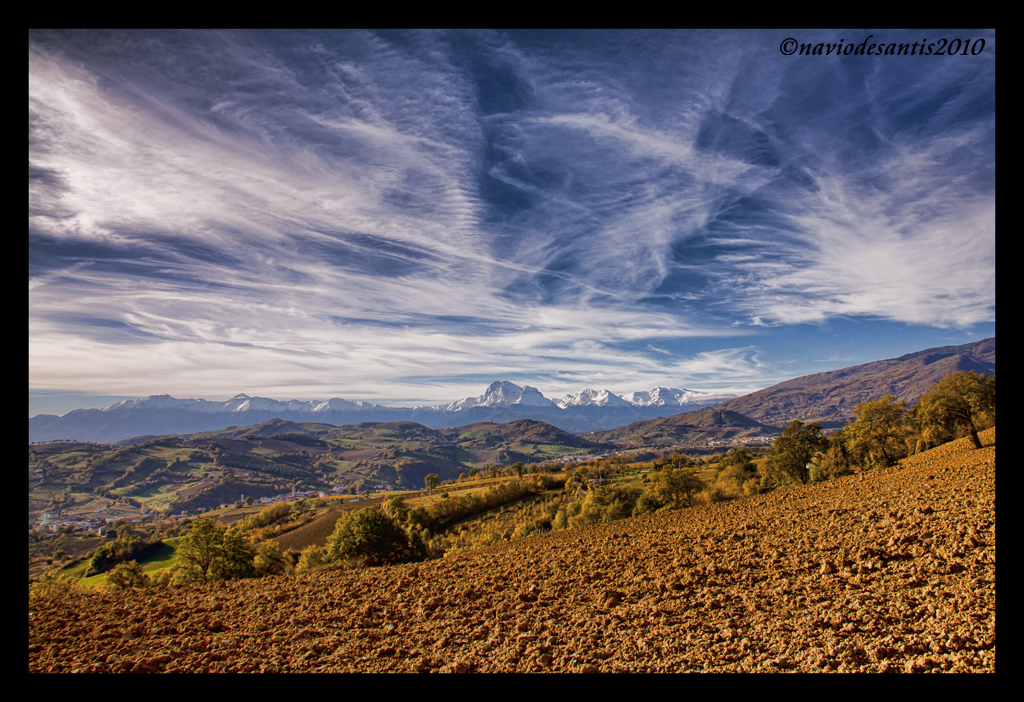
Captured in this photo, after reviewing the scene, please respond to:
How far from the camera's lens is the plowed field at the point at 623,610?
3.46m

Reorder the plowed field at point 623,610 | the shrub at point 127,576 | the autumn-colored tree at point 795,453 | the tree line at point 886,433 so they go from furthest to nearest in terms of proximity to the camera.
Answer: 1. the autumn-colored tree at point 795,453
2. the tree line at point 886,433
3. the shrub at point 127,576
4. the plowed field at point 623,610

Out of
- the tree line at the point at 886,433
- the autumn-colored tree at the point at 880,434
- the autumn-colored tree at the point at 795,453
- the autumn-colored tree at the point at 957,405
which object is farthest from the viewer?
the autumn-colored tree at the point at 795,453

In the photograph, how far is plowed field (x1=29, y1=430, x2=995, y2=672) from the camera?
346 centimetres

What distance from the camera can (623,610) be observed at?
16.3ft

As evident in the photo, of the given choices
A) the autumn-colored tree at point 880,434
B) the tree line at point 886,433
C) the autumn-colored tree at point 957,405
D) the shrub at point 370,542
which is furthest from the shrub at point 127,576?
the autumn-colored tree at point 880,434

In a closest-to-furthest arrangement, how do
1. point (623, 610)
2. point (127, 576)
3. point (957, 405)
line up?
1. point (623, 610)
2. point (127, 576)
3. point (957, 405)

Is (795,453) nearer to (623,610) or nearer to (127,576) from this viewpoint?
(623,610)

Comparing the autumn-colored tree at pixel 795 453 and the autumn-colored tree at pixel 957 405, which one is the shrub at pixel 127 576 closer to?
the autumn-colored tree at pixel 795 453

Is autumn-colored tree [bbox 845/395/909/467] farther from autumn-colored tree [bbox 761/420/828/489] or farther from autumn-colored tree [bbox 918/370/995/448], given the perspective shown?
autumn-colored tree [bbox 761/420/828/489]

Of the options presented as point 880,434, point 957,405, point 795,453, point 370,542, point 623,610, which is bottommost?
point 370,542

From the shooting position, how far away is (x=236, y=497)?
163000 millimetres

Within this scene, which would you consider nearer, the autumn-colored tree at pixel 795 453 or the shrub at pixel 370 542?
the shrub at pixel 370 542

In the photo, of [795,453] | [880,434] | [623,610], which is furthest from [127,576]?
[880,434]

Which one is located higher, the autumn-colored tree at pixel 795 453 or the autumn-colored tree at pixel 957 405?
the autumn-colored tree at pixel 957 405
